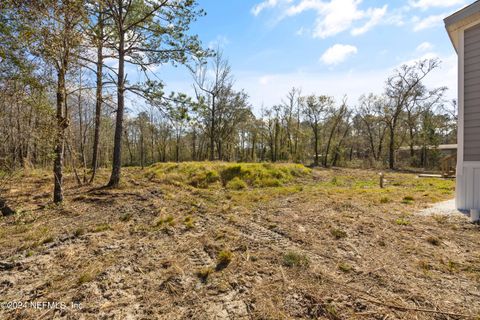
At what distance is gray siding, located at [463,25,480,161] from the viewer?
4.73 m

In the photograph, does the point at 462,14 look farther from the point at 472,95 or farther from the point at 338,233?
the point at 338,233

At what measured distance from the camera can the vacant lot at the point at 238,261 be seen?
6.43 ft

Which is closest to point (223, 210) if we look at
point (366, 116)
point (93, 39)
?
point (93, 39)

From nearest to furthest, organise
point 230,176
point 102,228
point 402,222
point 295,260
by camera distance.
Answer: point 295,260, point 102,228, point 402,222, point 230,176

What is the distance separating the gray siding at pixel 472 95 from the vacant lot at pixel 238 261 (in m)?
1.62

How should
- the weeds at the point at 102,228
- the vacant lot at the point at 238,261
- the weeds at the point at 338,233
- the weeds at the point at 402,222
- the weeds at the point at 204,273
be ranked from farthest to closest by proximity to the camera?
1. the weeds at the point at 402,222
2. the weeds at the point at 102,228
3. the weeds at the point at 338,233
4. the weeds at the point at 204,273
5. the vacant lot at the point at 238,261

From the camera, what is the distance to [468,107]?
191 inches

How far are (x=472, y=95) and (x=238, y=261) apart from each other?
608 cm

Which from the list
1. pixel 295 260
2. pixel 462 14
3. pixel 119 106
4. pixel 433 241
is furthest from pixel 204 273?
pixel 462 14

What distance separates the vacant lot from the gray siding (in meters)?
1.62

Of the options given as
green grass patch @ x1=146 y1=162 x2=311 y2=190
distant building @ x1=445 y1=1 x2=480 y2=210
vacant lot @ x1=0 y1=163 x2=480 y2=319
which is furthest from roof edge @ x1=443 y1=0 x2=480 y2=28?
green grass patch @ x1=146 y1=162 x2=311 y2=190

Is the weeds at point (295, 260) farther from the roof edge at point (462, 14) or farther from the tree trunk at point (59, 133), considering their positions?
the roof edge at point (462, 14)

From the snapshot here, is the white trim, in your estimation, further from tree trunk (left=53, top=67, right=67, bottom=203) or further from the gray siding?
tree trunk (left=53, top=67, right=67, bottom=203)

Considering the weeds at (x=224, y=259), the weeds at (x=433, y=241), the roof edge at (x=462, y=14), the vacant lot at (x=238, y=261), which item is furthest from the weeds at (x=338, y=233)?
the roof edge at (x=462, y=14)
